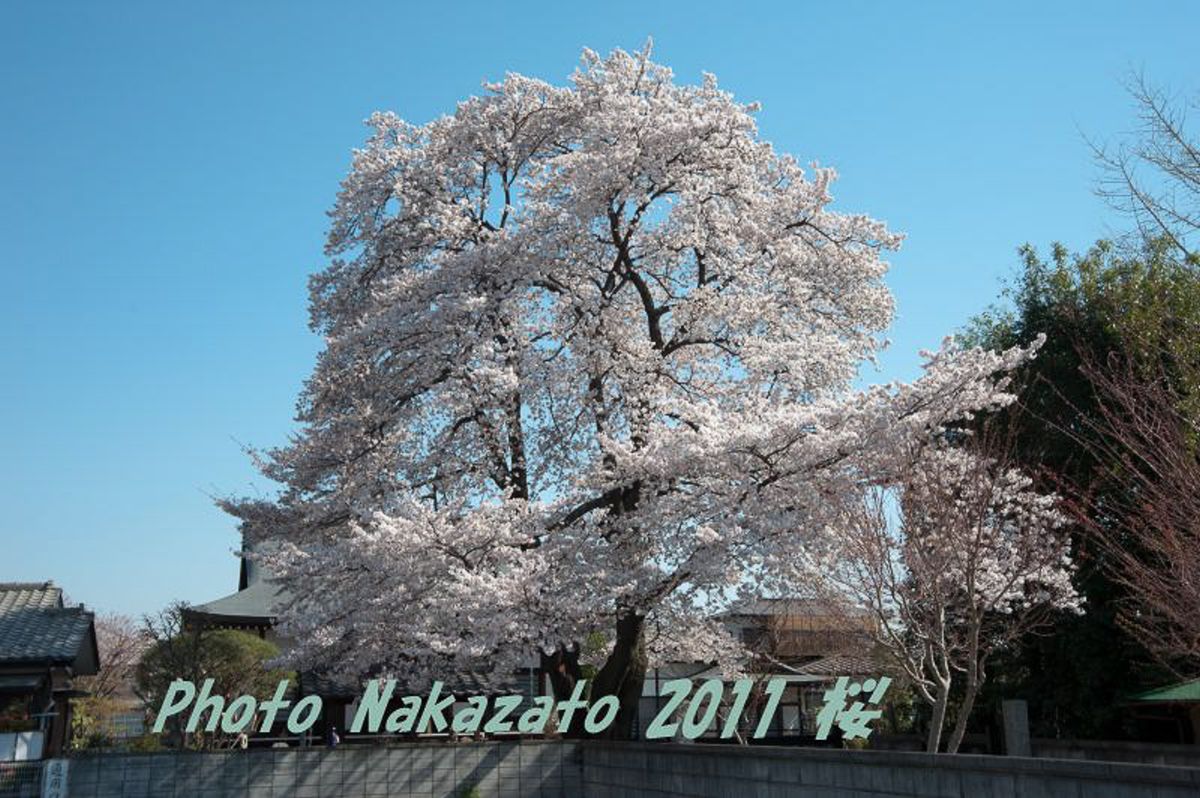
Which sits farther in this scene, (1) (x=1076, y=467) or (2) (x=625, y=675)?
(1) (x=1076, y=467)

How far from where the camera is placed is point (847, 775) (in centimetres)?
1039

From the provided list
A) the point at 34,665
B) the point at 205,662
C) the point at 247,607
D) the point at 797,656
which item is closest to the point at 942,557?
the point at 34,665

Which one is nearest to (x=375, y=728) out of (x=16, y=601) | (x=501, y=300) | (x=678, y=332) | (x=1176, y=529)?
(x=501, y=300)

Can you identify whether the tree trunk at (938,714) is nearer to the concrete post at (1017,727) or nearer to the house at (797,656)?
the concrete post at (1017,727)

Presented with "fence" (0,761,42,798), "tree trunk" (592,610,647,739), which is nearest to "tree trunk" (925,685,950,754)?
"tree trunk" (592,610,647,739)

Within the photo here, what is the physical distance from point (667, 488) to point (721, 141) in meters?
5.45

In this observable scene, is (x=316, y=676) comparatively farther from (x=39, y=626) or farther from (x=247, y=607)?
(x=247, y=607)

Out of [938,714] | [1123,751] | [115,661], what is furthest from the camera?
[115,661]

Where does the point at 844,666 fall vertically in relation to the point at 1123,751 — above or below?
above

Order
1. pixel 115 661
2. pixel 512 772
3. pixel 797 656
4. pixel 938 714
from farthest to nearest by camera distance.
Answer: pixel 115 661 < pixel 797 656 < pixel 512 772 < pixel 938 714

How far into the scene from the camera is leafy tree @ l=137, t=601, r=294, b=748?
69.6 feet

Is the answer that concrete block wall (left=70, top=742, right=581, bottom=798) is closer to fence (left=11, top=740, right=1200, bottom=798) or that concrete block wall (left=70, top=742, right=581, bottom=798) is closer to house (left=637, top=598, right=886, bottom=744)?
fence (left=11, top=740, right=1200, bottom=798)

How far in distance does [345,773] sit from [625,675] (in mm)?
4122

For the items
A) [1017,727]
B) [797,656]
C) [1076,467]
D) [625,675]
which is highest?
[1076,467]
